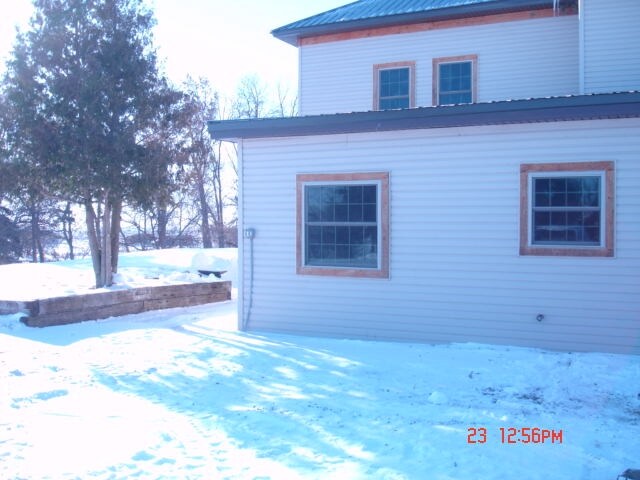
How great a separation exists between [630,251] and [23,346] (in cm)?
878

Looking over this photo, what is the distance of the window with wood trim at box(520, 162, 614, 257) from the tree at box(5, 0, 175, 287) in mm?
8507

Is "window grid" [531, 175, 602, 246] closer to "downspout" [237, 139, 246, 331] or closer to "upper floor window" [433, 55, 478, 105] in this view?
"downspout" [237, 139, 246, 331]

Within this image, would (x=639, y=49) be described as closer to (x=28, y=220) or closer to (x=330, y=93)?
(x=330, y=93)

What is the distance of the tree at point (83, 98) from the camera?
44.1ft

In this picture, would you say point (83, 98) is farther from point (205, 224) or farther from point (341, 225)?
→ point (205, 224)

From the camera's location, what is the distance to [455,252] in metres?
9.66

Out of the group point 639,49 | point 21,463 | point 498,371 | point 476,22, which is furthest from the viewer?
point 476,22

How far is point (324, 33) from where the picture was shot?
1486cm

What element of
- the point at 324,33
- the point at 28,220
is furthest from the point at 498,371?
the point at 28,220

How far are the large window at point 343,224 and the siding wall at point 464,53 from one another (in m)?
4.53

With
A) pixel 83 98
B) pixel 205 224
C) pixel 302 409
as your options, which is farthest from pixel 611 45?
pixel 205 224
